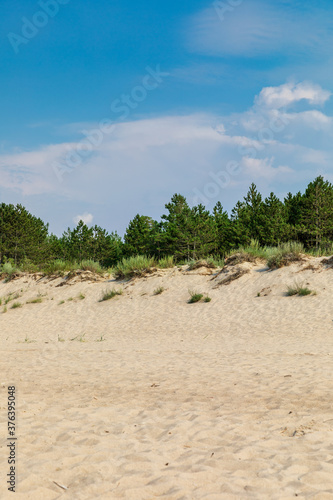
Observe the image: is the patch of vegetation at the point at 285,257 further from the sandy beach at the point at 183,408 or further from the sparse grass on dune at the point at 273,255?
the sandy beach at the point at 183,408

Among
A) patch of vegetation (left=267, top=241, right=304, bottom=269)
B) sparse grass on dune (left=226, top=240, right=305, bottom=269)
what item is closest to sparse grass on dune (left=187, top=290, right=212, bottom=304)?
sparse grass on dune (left=226, top=240, right=305, bottom=269)

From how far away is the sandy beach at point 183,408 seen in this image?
12.4ft

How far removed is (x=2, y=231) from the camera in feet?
132

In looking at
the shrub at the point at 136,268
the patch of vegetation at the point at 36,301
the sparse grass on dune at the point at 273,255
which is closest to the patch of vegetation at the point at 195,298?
the sparse grass on dune at the point at 273,255

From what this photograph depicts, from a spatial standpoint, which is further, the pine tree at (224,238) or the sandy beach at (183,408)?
the pine tree at (224,238)

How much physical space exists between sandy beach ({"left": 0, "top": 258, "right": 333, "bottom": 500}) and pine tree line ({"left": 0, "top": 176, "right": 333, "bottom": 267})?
2183 centimetres

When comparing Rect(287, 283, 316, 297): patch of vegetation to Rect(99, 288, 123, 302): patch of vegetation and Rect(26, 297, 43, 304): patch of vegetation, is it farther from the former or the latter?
Rect(26, 297, 43, 304): patch of vegetation

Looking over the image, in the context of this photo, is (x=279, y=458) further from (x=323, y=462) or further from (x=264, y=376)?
(x=264, y=376)

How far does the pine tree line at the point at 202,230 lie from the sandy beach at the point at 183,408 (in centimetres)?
2183

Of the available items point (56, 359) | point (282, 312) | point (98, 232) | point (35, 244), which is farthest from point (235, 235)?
point (56, 359)

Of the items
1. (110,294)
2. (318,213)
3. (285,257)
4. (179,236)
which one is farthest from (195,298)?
(318,213)

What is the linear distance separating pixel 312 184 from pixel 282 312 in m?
29.1

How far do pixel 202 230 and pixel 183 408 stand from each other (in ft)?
110

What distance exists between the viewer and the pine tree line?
128ft
